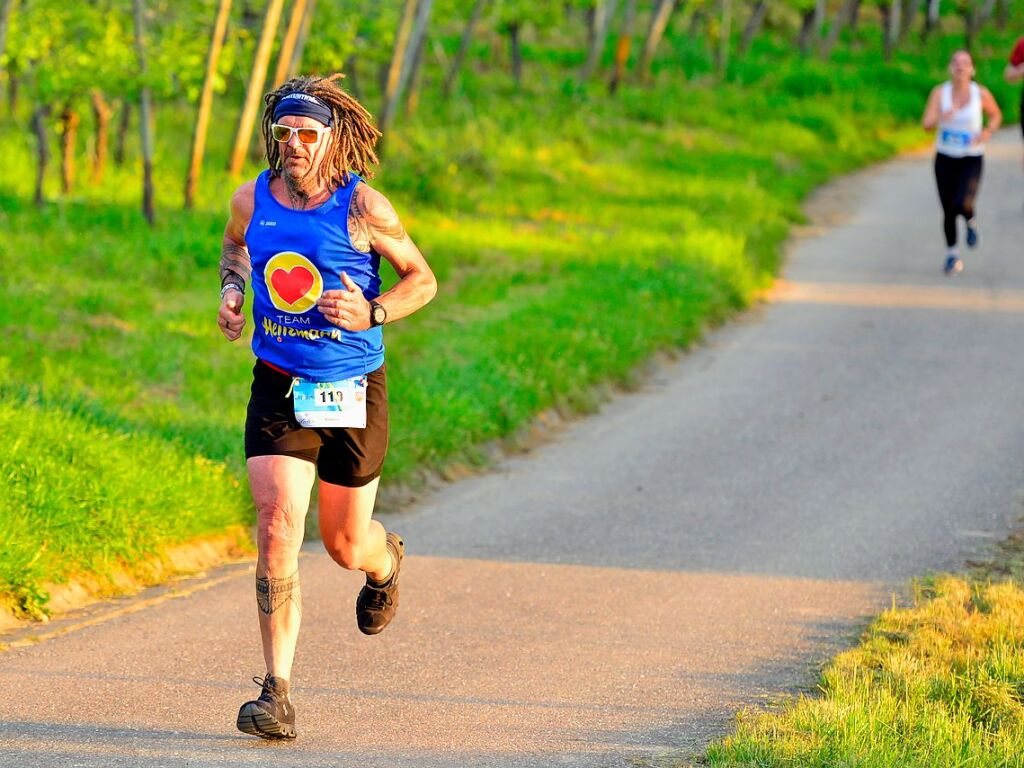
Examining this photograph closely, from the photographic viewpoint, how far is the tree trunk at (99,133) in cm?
1714

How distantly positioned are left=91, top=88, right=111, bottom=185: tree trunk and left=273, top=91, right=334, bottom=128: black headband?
11.8 meters

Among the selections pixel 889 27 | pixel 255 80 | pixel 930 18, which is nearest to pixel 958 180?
pixel 255 80

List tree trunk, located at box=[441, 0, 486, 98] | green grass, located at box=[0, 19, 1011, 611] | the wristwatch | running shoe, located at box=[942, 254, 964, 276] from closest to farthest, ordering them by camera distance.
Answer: the wristwatch < green grass, located at box=[0, 19, 1011, 611] < running shoe, located at box=[942, 254, 964, 276] < tree trunk, located at box=[441, 0, 486, 98]

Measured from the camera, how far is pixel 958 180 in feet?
52.0

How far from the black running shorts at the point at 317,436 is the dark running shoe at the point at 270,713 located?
2.31 ft

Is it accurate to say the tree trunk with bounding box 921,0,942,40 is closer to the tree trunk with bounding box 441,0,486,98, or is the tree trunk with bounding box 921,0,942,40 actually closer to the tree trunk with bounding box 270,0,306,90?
the tree trunk with bounding box 441,0,486,98

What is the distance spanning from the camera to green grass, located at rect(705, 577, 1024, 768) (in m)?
5.02

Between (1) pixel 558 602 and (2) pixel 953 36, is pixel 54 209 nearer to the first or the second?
(1) pixel 558 602

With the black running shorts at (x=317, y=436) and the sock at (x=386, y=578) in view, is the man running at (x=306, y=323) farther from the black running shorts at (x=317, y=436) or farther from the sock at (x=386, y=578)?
the sock at (x=386, y=578)

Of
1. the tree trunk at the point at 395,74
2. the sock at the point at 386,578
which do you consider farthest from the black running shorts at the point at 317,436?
the tree trunk at the point at 395,74

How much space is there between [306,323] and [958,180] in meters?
11.6

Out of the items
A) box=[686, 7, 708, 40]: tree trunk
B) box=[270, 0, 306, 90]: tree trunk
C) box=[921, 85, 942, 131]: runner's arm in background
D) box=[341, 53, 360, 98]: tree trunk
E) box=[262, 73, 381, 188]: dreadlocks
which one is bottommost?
box=[686, 7, 708, 40]: tree trunk

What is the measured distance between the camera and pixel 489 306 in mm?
14211

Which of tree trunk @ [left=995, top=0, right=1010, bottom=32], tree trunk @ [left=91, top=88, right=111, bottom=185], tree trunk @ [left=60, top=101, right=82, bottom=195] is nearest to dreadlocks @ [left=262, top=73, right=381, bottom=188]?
tree trunk @ [left=60, top=101, right=82, bottom=195]
